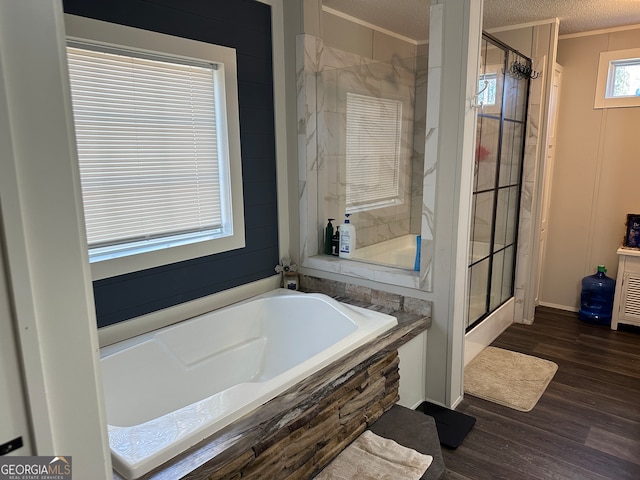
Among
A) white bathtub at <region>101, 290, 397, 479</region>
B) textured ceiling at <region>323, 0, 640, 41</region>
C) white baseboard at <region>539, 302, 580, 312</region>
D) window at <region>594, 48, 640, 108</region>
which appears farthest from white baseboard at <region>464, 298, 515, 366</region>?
textured ceiling at <region>323, 0, 640, 41</region>

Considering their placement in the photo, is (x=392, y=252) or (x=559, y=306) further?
(x=559, y=306)

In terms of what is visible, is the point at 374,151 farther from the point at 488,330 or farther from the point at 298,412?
the point at 298,412

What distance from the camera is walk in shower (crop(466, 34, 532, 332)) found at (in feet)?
9.71

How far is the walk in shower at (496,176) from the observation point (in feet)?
9.71

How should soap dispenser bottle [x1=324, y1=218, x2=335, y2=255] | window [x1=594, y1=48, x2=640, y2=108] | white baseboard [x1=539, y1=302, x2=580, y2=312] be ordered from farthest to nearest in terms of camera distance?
white baseboard [x1=539, y1=302, x2=580, y2=312]
window [x1=594, y1=48, x2=640, y2=108]
soap dispenser bottle [x1=324, y1=218, x2=335, y2=255]

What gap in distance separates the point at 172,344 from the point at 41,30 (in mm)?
1892

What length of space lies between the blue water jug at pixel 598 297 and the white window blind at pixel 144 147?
323cm

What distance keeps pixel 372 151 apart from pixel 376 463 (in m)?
2.19

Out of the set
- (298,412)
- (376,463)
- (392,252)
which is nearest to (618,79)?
(392,252)

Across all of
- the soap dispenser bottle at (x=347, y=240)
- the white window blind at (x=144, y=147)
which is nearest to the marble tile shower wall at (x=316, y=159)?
the soap dispenser bottle at (x=347, y=240)

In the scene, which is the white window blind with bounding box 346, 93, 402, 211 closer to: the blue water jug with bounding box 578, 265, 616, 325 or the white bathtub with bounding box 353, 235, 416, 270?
the white bathtub with bounding box 353, 235, 416, 270

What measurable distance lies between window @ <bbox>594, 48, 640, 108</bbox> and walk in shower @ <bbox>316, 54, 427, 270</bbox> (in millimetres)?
1776

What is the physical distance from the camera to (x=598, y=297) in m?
3.83

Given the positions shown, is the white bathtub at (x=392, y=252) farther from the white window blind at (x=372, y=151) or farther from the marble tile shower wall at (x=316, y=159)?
the white window blind at (x=372, y=151)
